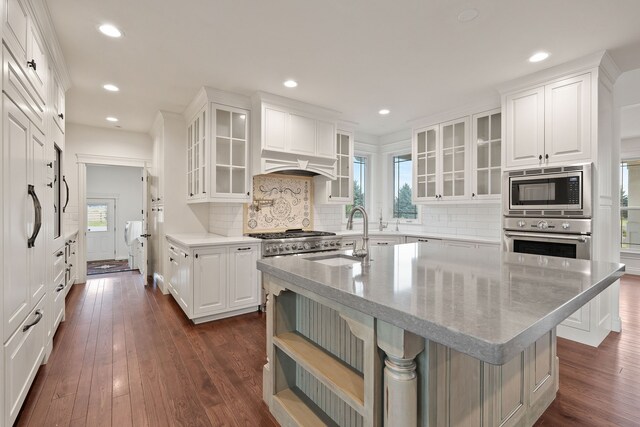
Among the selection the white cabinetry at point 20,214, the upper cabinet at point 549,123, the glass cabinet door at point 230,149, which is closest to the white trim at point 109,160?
the glass cabinet door at point 230,149

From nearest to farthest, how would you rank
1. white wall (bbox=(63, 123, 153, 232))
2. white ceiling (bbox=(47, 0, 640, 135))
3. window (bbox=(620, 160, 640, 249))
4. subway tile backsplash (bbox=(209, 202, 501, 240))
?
white ceiling (bbox=(47, 0, 640, 135)) < subway tile backsplash (bbox=(209, 202, 501, 240)) < white wall (bbox=(63, 123, 153, 232)) < window (bbox=(620, 160, 640, 249))

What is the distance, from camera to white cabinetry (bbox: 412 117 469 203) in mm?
4086

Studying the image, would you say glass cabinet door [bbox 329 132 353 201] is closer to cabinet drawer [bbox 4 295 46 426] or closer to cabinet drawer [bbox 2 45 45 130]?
cabinet drawer [bbox 2 45 45 130]

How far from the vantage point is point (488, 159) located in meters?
3.80

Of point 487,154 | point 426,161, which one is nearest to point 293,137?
Answer: point 426,161

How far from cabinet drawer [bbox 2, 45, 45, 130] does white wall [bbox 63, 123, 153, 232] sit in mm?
3399

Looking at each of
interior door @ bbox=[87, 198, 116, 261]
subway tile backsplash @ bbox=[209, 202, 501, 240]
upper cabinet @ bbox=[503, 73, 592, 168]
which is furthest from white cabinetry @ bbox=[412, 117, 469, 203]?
interior door @ bbox=[87, 198, 116, 261]

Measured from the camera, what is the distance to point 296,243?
384 centimetres

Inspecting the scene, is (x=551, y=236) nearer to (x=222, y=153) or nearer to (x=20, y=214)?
(x=222, y=153)

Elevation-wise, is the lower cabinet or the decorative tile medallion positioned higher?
the decorative tile medallion

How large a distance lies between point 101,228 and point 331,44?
8.07m

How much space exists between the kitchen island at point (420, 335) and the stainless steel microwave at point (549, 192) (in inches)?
53.1

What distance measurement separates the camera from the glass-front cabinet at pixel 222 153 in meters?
3.64

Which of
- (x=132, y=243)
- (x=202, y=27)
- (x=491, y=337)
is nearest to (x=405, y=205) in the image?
(x=202, y=27)
